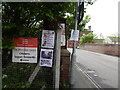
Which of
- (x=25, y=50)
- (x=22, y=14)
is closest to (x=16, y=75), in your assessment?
(x=25, y=50)

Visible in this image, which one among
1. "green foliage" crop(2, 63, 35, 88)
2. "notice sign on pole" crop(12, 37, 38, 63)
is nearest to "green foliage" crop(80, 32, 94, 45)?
"green foliage" crop(2, 63, 35, 88)

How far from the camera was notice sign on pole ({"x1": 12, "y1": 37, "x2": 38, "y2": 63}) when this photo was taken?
2.97 meters

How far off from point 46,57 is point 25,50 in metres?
0.58

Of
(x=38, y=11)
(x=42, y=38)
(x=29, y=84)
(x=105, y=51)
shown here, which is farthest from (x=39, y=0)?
(x=105, y=51)

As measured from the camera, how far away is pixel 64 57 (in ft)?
11.7

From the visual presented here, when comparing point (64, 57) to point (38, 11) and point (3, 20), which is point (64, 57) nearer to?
point (38, 11)

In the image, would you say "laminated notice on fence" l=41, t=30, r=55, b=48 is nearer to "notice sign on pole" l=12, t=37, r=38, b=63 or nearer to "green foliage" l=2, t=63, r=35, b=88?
"notice sign on pole" l=12, t=37, r=38, b=63

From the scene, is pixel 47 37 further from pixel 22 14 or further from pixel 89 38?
pixel 89 38

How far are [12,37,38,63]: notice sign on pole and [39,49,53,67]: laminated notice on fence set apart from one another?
0.62ft

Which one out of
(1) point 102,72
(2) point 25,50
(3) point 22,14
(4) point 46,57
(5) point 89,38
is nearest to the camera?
(3) point 22,14

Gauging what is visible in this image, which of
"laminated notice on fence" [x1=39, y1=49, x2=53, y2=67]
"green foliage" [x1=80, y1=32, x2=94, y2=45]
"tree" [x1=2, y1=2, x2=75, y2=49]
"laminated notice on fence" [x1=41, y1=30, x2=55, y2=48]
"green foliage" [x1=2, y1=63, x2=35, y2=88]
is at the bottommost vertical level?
"green foliage" [x1=2, y1=63, x2=35, y2=88]

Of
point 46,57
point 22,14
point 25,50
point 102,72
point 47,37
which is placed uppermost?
point 22,14

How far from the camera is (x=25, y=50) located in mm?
3029

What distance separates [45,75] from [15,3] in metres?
2.00
